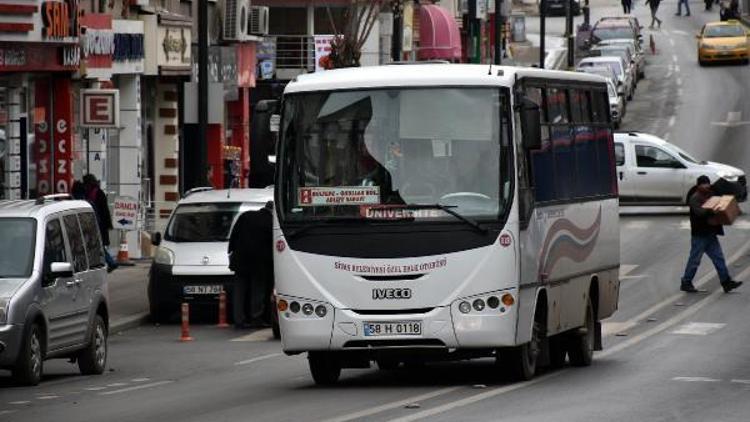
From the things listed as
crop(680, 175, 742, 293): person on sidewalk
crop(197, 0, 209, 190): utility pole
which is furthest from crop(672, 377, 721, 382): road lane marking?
crop(197, 0, 209, 190): utility pole

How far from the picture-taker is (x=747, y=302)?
31.6 m

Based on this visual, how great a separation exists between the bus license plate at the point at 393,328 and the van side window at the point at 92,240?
500 centimetres

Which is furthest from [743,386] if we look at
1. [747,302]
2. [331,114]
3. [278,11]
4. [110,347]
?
[278,11]

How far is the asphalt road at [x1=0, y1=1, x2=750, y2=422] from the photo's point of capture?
55.7ft

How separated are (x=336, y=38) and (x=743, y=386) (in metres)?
36.8

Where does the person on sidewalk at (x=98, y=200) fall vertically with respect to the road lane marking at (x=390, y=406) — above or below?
above

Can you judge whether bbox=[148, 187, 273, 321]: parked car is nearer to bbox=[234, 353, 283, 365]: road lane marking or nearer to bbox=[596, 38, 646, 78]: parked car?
bbox=[234, 353, 283, 365]: road lane marking

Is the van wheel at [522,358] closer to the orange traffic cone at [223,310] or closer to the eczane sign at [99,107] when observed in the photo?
the orange traffic cone at [223,310]

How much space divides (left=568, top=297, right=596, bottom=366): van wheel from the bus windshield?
11.6ft

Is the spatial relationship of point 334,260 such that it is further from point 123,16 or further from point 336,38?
point 336,38

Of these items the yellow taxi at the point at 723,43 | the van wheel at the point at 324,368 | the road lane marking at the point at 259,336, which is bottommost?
the road lane marking at the point at 259,336

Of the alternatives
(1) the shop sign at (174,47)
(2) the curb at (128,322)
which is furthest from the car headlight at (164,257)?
(1) the shop sign at (174,47)

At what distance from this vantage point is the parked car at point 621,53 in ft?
257

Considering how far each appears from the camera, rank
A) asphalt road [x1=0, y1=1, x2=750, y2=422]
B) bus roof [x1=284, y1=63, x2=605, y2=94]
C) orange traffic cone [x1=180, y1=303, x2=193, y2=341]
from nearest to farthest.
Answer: asphalt road [x1=0, y1=1, x2=750, y2=422], bus roof [x1=284, y1=63, x2=605, y2=94], orange traffic cone [x1=180, y1=303, x2=193, y2=341]
